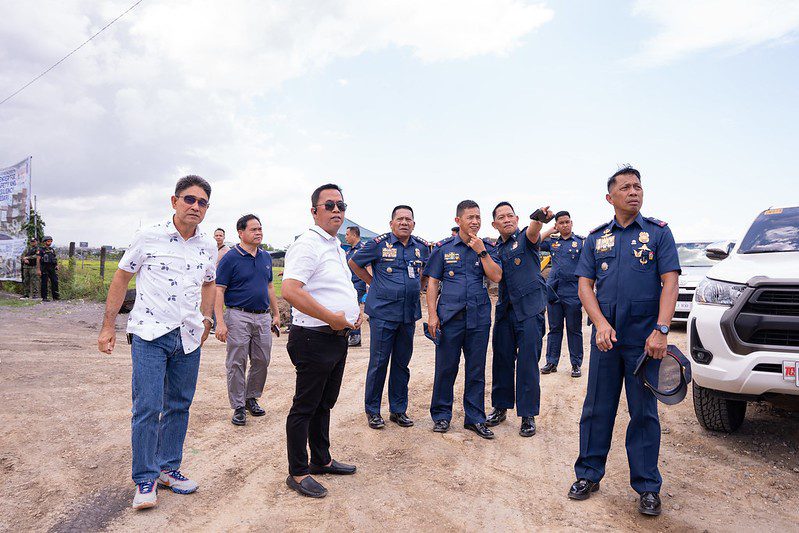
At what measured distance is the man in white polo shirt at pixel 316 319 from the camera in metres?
3.34

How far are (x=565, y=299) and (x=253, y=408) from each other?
420cm

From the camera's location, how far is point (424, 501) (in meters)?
3.39

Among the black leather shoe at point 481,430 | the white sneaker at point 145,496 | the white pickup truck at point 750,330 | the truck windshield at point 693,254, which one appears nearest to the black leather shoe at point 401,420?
the black leather shoe at point 481,430

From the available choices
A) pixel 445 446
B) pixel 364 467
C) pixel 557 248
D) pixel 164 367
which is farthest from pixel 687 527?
pixel 557 248

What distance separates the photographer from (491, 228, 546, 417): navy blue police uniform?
479cm

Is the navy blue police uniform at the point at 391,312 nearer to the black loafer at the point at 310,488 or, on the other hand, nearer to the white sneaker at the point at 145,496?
the black loafer at the point at 310,488

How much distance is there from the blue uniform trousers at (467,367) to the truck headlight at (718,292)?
5.73ft

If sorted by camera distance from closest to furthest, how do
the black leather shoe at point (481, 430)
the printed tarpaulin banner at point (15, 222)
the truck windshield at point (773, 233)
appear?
1. the truck windshield at point (773, 233)
2. the black leather shoe at point (481, 430)
3. the printed tarpaulin banner at point (15, 222)

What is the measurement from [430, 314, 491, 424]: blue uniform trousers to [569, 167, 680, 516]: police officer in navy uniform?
52.1 inches

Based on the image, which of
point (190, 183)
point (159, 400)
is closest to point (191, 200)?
point (190, 183)

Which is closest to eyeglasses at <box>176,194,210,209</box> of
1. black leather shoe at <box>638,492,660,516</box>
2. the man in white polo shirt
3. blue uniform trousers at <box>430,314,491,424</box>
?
the man in white polo shirt

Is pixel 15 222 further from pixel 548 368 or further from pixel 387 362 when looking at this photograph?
pixel 548 368

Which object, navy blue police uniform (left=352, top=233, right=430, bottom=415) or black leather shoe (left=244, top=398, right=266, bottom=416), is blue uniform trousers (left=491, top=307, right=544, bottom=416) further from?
black leather shoe (left=244, top=398, right=266, bottom=416)

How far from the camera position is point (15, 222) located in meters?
15.2
